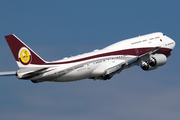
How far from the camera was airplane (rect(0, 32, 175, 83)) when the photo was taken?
5903cm

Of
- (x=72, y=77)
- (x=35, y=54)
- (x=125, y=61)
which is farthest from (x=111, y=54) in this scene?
(x=35, y=54)

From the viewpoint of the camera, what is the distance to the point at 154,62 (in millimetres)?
69562

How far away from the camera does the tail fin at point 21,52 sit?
58.8m

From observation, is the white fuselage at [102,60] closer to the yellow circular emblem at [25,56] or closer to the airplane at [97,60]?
the airplane at [97,60]

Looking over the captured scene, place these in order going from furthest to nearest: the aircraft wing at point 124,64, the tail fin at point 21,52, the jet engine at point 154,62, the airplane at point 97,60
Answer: the jet engine at point 154,62 < the aircraft wing at point 124,64 < the airplane at point 97,60 < the tail fin at point 21,52

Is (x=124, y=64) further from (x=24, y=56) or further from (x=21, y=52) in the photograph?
(x=21, y=52)

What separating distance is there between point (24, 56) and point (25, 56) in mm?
152

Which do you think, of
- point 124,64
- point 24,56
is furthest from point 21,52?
point 124,64

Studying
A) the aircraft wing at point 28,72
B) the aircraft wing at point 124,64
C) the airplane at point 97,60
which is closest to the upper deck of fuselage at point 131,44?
the airplane at point 97,60

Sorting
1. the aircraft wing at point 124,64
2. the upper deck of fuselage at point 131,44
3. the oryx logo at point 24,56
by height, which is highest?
the upper deck of fuselage at point 131,44

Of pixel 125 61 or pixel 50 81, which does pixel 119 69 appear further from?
pixel 50 81

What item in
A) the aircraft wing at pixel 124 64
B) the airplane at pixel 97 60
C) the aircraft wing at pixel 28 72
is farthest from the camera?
the aircraft wing at pixel 124 64

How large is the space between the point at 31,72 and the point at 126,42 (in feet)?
58.5

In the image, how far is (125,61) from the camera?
66.9 metres
